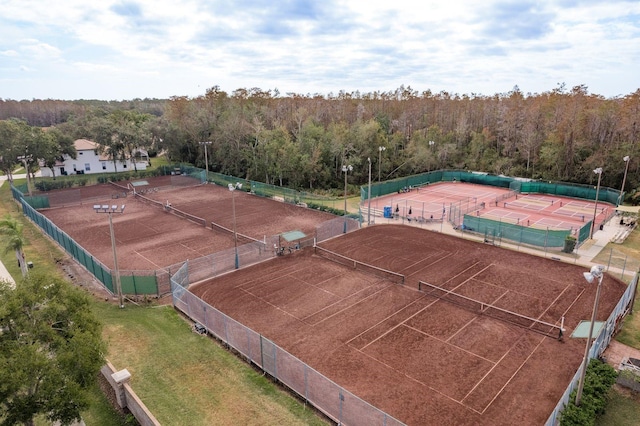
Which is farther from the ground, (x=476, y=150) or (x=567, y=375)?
(x=476, y=150)

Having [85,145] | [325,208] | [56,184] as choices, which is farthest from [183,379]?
[85,145]

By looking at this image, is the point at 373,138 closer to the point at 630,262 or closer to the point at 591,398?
the point at 630,262

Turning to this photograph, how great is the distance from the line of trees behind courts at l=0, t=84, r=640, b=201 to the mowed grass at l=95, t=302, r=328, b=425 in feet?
133

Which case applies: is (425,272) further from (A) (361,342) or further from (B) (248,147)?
(B) (248,147)

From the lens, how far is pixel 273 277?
27.1 m

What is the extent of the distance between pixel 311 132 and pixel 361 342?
48.3 m

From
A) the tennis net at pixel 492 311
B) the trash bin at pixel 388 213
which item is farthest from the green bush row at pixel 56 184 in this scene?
the tennis net at pixel 492 311

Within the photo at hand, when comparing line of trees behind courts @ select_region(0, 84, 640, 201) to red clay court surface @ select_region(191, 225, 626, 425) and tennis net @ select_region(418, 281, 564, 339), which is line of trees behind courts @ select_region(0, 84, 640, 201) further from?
tennis net @ select_region(418, 281, 564, 339)

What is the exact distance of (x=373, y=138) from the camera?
66.5m

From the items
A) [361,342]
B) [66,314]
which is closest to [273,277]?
[361,342]

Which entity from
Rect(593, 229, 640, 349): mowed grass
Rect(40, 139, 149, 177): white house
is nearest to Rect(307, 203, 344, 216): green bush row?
Rect(593, 229, 640, 349): mowed grass

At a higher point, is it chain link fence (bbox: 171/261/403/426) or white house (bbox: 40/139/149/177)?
white house (bbox: 40/139/149/177)

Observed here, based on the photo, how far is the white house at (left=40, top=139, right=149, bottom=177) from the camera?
219 feet

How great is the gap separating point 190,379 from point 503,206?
43.8 m
